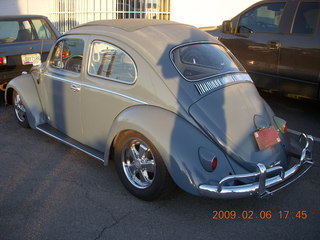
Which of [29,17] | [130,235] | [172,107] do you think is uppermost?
[29,17]

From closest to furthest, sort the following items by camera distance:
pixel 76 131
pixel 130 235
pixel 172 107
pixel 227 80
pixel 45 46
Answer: pixel 130 235, pixel 172 107, pixel 227 80, pixel 76 131, pixel 45 46

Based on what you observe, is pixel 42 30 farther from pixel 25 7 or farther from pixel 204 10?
pixel 25 7

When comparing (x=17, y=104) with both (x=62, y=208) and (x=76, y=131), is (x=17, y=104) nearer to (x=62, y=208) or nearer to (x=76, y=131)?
(x=76, y=131)

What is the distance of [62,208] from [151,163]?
3.12ft

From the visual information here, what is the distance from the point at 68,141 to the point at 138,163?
3.94 ft

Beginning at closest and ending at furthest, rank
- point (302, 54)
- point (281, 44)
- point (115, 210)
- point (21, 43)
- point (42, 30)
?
point (115, 210) < point (302, 54) < point (281, 44) < point (21, 43) < point (42, 30)

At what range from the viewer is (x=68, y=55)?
182 inches

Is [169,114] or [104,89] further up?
[104,89]

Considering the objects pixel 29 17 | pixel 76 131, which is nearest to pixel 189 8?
pixel 29 17

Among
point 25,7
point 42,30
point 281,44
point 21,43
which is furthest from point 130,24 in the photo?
point 25,7

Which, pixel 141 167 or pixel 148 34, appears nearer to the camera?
pixel 141 167

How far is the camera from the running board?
A: 13.1 ft

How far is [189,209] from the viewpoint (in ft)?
11.5

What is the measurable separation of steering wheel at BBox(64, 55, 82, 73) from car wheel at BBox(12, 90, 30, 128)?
1.24 m
